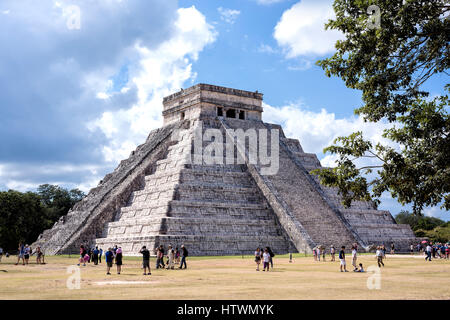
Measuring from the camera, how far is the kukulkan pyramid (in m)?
30.5

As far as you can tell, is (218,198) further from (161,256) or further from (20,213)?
(20,213)

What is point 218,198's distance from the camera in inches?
1299

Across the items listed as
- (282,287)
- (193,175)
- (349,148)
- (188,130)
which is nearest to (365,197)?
(349,148)

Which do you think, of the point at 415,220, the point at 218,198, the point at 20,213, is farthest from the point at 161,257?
the point at 415,220

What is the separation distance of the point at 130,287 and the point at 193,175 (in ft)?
66.3

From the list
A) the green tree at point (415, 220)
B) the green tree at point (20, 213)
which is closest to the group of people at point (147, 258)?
the green tree at point (20, 213)

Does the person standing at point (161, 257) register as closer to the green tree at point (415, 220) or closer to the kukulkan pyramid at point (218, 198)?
the kukulkan pyramid at point (218, 198)

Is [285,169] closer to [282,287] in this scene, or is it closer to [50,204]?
[282,287]

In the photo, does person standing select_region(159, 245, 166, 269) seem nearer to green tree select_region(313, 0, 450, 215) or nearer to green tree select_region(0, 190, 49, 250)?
green tree select_region(313, 0, 450, 215)

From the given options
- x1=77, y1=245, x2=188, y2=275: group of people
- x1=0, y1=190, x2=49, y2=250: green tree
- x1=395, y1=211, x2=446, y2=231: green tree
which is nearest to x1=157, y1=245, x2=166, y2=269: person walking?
x1=77, y1=245, x2=188, y2=275: group of people

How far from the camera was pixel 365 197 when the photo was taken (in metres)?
14.0

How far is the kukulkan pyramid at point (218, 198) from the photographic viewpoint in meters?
30.5
